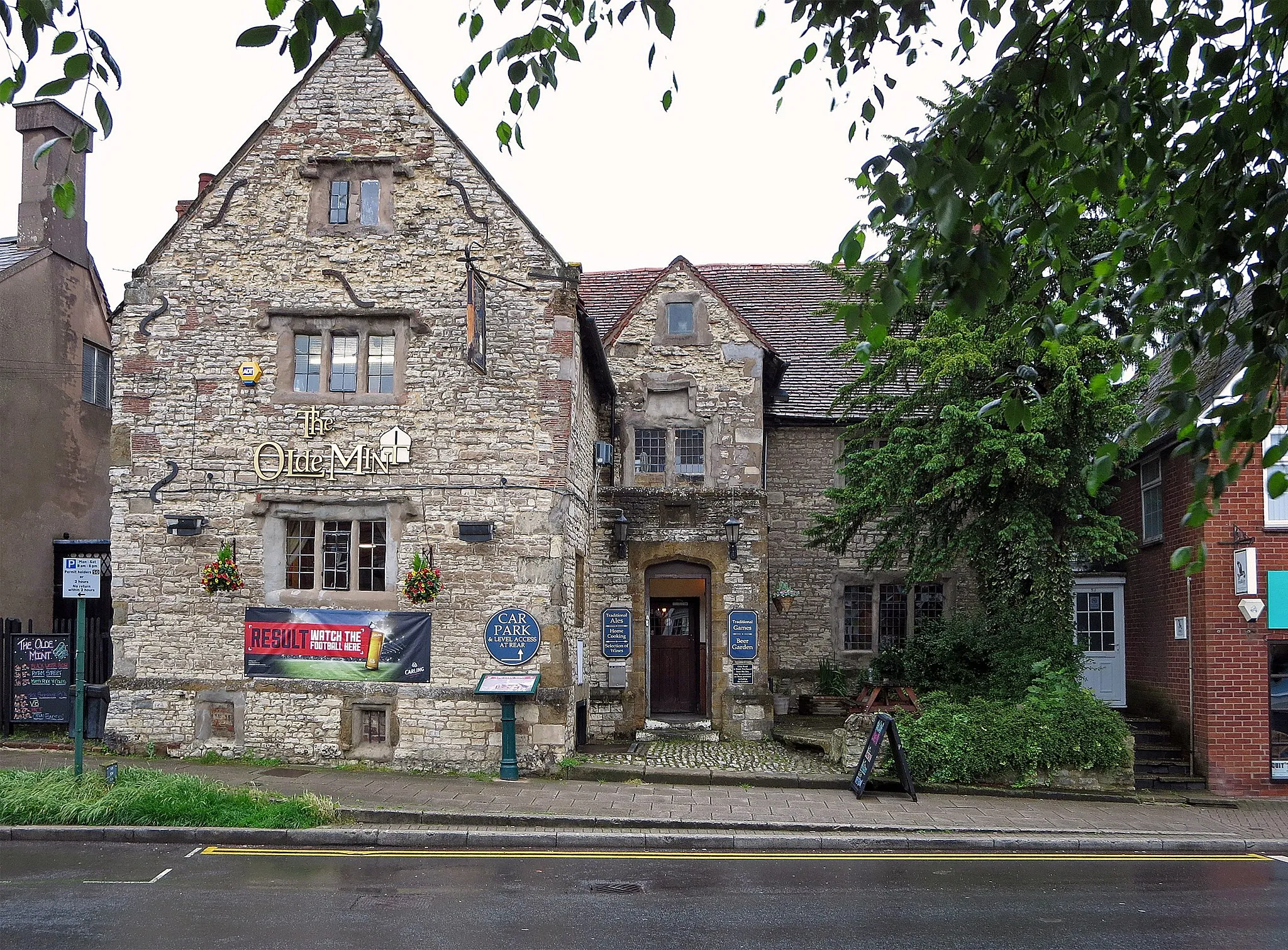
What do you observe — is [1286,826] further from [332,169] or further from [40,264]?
[40,264]

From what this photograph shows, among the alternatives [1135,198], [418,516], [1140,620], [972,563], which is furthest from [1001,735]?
[1135,198]

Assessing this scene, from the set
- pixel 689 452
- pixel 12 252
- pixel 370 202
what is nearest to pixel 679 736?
pixel 689 452

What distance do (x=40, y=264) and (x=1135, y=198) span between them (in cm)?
2185

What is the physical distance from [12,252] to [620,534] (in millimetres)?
13810

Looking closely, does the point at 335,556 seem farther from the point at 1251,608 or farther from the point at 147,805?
the point at 1251,608

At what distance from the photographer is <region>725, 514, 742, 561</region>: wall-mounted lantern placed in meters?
19.8

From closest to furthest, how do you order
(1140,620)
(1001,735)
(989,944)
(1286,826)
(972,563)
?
(989,944)
(1286,826)
(1001,735)
(972,563)
(1140,620)

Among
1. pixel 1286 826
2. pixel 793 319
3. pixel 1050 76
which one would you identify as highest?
pixel 793 319

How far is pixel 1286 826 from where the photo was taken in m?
14.3

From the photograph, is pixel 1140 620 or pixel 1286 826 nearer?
pixel 1286 826

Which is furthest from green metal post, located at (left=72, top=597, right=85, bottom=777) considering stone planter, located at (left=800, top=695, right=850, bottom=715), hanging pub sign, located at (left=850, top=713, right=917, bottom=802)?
stone planter, located at (left=800, top=695, right=850, bottom=715)

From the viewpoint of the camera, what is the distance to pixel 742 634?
19938 mm

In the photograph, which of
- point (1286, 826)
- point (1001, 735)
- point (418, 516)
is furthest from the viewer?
point (418, 516)

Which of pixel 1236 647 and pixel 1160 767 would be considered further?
pixel 1160 767
